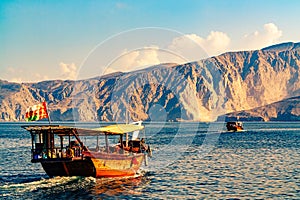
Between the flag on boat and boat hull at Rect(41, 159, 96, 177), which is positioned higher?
the flag on boat

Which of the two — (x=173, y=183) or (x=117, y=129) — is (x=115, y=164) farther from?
(x=173, y=183)

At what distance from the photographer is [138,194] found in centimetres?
4366

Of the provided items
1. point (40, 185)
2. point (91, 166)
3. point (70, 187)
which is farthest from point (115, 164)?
point (40, 185)

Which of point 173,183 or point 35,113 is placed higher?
point 35,113

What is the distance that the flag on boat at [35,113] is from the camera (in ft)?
151

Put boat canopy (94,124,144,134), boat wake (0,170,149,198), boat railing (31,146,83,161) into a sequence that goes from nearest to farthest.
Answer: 1. boat wake (0,170,149,198)
2. boat railing (31,146,83,161)
3. boat canopy (94,124,144,134)

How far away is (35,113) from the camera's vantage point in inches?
1820

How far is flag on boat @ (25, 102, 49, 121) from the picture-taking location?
1807 inches

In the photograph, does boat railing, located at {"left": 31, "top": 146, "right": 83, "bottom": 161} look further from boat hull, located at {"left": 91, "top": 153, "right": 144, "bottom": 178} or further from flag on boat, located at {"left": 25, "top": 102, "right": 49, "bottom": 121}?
flag on boat, located at {"left": 25, "top": 102, "right": 49, "bottom": 121}

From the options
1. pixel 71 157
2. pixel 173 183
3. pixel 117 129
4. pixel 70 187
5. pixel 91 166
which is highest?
pixel 117 129

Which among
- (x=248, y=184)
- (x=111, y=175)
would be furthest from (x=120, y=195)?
(x=248, y=184)

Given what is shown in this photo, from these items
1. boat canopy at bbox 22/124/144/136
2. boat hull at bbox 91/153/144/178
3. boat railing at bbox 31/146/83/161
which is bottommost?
boat hull at bbox 91/153/144/178

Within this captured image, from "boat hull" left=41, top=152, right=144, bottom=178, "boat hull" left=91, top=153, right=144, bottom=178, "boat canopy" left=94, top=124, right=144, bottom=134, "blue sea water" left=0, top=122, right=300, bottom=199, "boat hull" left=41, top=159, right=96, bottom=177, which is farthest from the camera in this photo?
"boat canopy" left=94, top=124, right=144, bottom=134

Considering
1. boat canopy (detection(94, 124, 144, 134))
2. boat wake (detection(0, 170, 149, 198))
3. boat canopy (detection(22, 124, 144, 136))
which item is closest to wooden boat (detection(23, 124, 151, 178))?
boat canopy (detection(22, 124, 144, 136))
